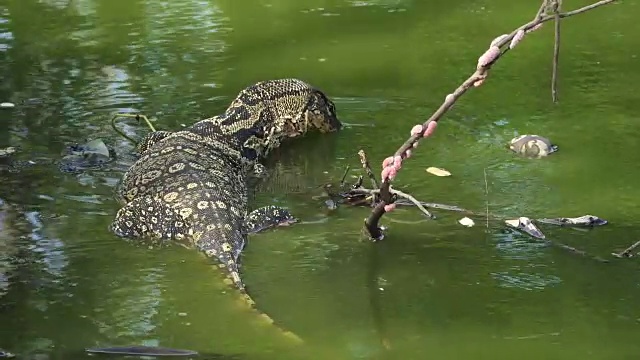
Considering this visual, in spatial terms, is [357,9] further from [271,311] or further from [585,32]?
[271,311]

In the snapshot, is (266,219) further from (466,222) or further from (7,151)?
(7,151)

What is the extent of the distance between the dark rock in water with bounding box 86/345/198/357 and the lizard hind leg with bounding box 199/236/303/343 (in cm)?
44

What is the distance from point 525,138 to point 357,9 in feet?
15.6

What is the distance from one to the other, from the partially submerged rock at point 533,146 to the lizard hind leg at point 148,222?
8.01 ft

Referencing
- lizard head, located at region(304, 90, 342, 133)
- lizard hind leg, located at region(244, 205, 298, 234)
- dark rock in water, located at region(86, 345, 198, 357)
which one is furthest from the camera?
lizard head, located at region(304, 90, 342, 133)

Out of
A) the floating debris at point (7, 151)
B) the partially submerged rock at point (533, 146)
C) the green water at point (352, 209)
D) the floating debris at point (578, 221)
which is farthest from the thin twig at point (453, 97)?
the floating debris at point (7, 151)

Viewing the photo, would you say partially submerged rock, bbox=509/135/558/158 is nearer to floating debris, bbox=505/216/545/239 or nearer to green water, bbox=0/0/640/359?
green water, bbox=0/0/640/359

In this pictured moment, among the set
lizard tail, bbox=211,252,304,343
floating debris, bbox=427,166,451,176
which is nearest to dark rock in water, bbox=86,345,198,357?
lizard tail, bbox=211,252,304,343

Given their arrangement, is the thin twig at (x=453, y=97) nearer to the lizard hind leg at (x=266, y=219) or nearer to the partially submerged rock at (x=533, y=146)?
the lizard hind leg at (x=266, y=219)

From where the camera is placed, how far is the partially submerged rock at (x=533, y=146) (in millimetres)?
6664

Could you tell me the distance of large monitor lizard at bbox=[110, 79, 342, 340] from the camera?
18.0 feet

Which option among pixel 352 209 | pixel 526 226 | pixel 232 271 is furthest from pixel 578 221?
pixel 232 271

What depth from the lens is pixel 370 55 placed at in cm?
939

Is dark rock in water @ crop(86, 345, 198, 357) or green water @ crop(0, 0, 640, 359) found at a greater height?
dark rock in water @ crop(86, 345, 198, 357)
